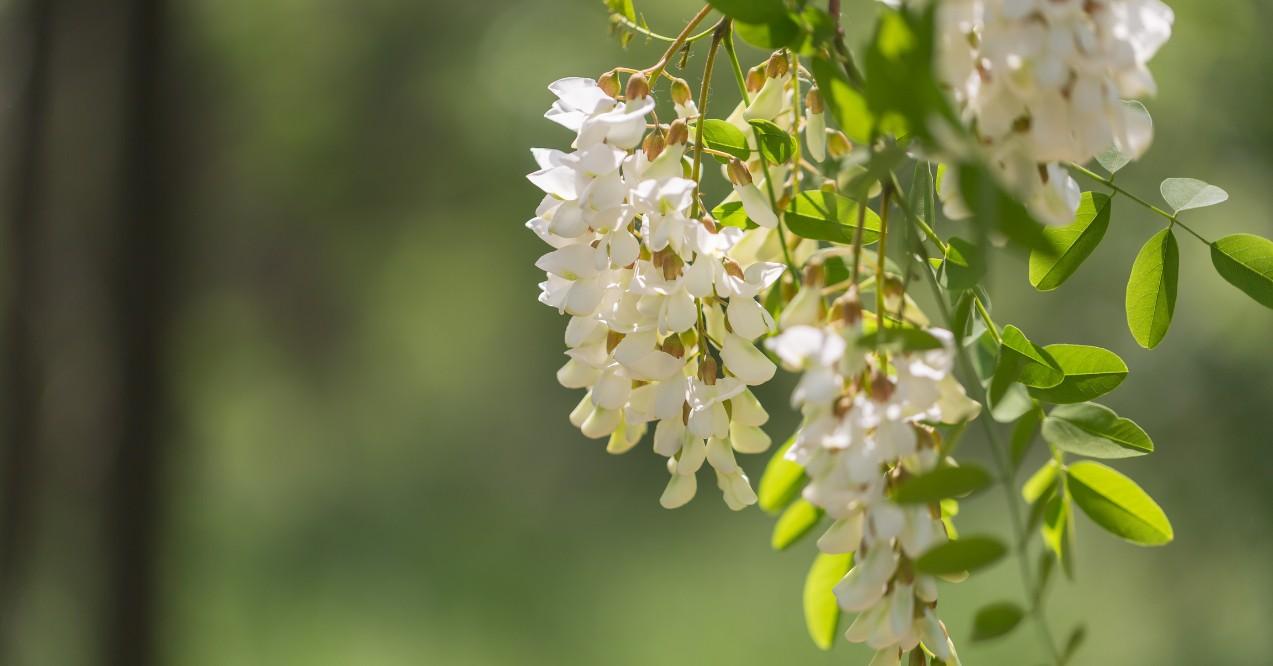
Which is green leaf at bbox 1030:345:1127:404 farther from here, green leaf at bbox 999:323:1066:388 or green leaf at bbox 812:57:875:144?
green leaf at bbox 812:57:875:144

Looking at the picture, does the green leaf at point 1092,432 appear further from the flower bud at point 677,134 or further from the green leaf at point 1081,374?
the flower bud at point 677,134

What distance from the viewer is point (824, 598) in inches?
12.5

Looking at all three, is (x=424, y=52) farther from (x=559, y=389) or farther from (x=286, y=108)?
(x=559, y=389)

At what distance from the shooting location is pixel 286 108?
2887 mm

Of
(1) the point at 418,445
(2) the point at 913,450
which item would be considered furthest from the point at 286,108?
(2) the point at 913,450

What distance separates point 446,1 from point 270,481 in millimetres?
1603

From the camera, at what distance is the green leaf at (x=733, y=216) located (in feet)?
0.95

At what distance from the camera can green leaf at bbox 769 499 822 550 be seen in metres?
0.32

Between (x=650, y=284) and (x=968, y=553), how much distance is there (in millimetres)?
96

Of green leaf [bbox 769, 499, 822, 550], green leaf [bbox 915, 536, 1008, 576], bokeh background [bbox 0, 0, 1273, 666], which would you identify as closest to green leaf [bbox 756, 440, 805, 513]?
green leaf [bbox 769, 499, 822, 550]

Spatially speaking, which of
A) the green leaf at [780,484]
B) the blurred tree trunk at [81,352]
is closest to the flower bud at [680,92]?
the green leaf at [780,484]

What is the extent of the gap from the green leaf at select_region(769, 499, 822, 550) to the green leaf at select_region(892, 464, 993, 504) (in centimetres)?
12

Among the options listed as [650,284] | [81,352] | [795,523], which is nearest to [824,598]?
[795,523]

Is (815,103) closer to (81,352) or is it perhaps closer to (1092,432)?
(1092,432)
